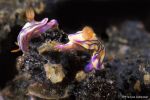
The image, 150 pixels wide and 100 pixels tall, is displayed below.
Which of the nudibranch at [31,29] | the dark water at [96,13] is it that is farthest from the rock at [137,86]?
the dark water at [96,13]

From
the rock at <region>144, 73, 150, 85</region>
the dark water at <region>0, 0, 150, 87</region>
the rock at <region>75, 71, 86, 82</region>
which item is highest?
the dark water at <region>0, 0, 150, 87</region>

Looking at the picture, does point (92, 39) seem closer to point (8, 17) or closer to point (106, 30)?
point (8, 17)

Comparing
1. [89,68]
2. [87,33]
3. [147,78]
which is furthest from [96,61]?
[147,78]

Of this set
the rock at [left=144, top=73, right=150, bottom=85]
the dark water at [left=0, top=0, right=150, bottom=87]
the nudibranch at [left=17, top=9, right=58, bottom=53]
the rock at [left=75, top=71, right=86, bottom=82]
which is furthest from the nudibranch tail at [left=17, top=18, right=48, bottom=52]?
the dark water at [left=0, top=0, right=150, bottom=87]

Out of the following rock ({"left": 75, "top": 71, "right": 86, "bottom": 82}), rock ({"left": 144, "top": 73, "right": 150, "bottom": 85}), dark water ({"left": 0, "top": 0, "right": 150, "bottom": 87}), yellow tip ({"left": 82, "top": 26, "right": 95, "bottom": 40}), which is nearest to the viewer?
yellow tip ({"left": 82, "top": 26, "right": 95, "bottom": 40})

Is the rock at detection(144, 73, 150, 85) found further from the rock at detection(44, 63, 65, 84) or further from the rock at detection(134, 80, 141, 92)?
the rock at detection(44, 63, 65, 84)

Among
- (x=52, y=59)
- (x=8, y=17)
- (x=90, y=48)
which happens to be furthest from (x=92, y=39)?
(x=8, y=17)
